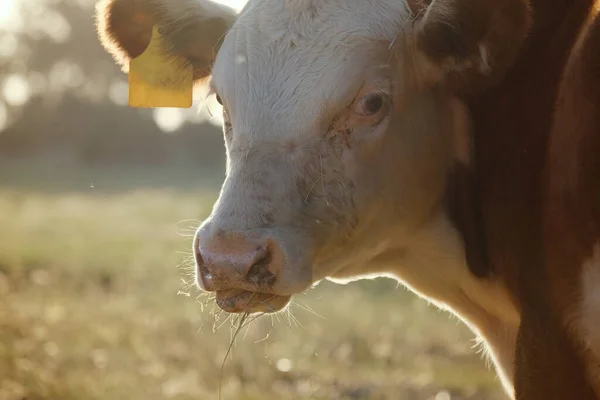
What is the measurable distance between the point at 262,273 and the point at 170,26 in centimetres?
153

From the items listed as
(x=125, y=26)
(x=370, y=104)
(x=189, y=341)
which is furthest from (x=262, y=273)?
(x=189, y=341)

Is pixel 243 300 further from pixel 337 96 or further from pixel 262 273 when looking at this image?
pixel 337 96

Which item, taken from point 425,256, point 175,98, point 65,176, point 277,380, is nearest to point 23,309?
point 277,380

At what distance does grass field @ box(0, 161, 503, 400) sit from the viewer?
17.8 ft

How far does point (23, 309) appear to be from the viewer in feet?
25.1

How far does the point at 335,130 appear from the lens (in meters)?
3.34

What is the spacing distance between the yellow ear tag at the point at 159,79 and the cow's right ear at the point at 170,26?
0.03m

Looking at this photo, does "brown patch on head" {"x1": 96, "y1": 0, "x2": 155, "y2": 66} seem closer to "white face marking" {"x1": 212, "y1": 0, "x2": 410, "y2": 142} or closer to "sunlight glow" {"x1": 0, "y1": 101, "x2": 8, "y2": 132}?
"white face marking" {"x1": 212, "y1": 0, "x2": 410, "y2": 142}

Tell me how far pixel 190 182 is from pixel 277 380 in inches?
837

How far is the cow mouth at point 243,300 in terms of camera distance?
10.2ft

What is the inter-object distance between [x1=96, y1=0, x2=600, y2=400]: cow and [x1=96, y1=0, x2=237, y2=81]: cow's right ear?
30 cm

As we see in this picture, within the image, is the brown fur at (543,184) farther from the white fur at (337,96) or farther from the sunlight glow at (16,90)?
the sunlight glow at (16,90)

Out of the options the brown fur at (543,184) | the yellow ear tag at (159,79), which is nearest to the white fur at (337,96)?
the brown fur at (543,184)

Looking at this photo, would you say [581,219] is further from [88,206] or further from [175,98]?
[88,206]
